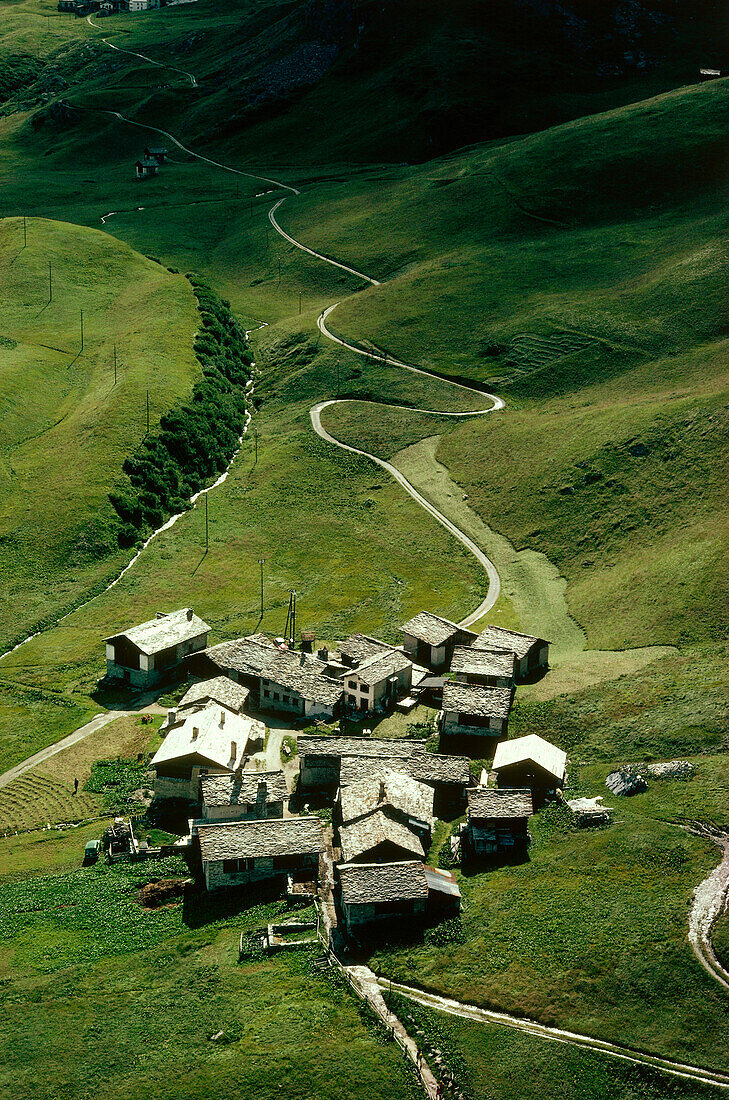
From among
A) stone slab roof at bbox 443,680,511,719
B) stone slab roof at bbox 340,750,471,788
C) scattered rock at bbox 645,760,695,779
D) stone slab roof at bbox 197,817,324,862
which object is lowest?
stone slab roof at bbox 443,680,511,719

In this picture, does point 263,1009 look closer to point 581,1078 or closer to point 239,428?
point 581,1078

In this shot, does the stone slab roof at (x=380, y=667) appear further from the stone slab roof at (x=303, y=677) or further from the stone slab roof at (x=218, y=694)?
the stone slab roof at (x=218, y=694)

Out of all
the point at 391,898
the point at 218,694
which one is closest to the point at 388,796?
the point at 391,898

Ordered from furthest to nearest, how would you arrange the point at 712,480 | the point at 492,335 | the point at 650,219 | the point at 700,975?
1. the point at 650,219
2. the point at 492,335
3. the point at 712,480
4. the point at 700,975

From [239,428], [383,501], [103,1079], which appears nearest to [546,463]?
[383,501]

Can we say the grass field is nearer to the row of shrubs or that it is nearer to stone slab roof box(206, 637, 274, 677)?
stone slab roof box(206, 637, 274, 677)

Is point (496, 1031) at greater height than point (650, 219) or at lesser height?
lesser

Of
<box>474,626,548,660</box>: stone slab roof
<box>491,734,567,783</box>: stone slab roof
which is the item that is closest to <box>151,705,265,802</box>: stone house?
<box>491,734,567,783</box>: stone slab roof

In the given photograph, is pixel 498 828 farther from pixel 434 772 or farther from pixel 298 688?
pixel 298 688
